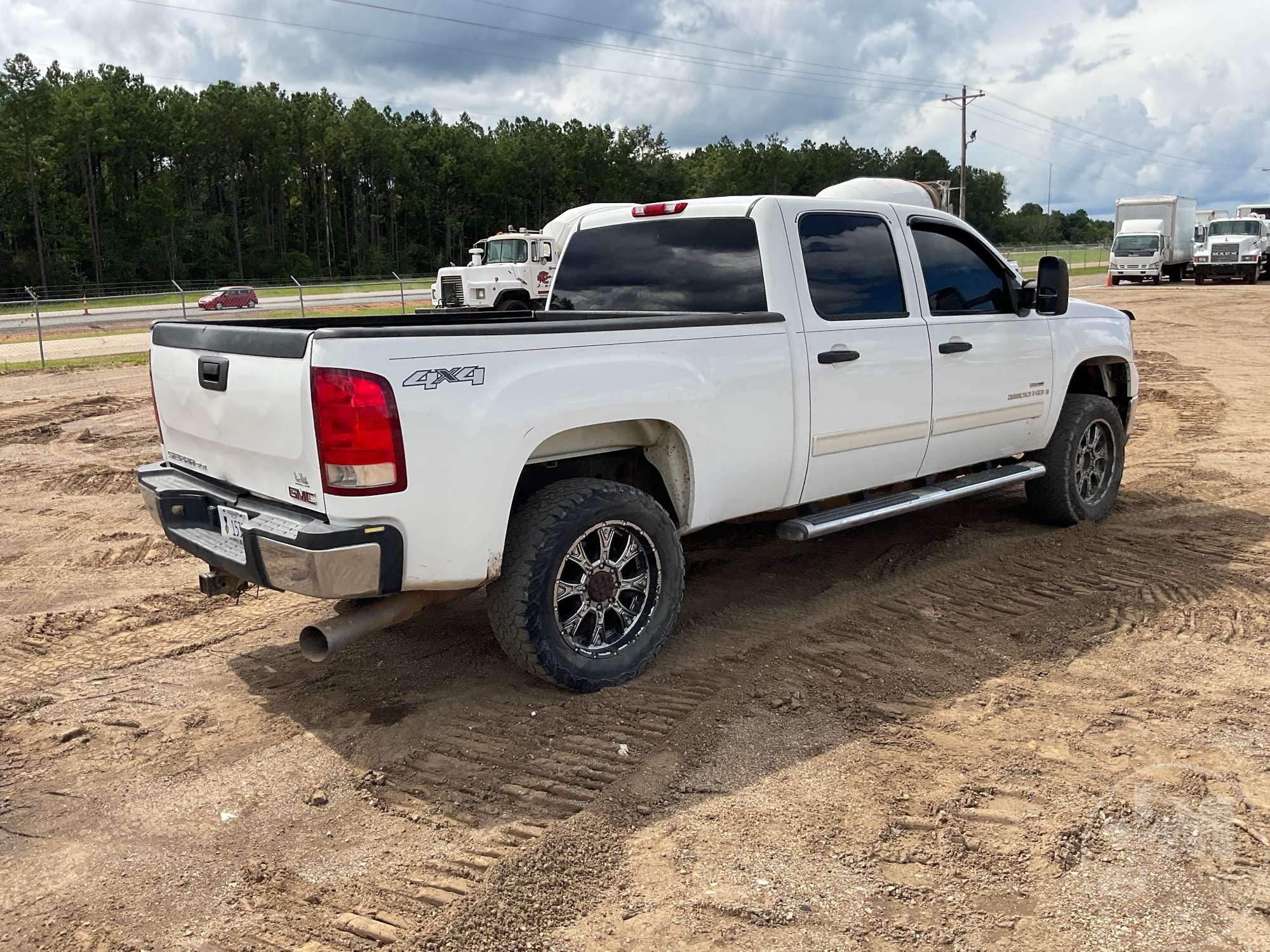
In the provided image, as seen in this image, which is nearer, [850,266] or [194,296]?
[850,266]

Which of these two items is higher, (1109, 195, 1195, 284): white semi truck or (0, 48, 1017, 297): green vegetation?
(0, 48, 1017, 297): green vegetation

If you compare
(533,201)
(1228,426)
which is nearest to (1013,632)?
(1228,426)

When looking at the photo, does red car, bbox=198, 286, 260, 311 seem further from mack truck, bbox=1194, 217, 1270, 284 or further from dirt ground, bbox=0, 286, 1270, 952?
mack truck, bbox=1194, 217, 1270, 284

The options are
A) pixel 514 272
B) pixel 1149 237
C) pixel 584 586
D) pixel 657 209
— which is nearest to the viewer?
pixel 584 586

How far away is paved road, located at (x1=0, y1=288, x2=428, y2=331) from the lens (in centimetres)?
3547

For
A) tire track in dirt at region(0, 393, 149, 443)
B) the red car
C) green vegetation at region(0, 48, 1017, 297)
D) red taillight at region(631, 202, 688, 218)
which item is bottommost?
tire track in dirt at region(0, 393, 149, 443)

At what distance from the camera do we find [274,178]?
8000cm

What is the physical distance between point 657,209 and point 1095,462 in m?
3.55

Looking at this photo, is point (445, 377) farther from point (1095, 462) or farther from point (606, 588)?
point (1095, 462)

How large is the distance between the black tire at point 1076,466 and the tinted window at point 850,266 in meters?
1.85

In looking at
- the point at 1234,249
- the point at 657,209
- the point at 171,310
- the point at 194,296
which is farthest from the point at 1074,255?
the point at 657,209

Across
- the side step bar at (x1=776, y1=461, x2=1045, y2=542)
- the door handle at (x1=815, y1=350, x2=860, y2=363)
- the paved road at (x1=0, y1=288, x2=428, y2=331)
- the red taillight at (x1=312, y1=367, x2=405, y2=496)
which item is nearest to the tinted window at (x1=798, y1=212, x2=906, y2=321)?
the door handle at (x1=815, y1=350, x2=860, y2=363)

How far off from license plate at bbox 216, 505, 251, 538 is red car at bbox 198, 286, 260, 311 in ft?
131

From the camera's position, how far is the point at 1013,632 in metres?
4.91
